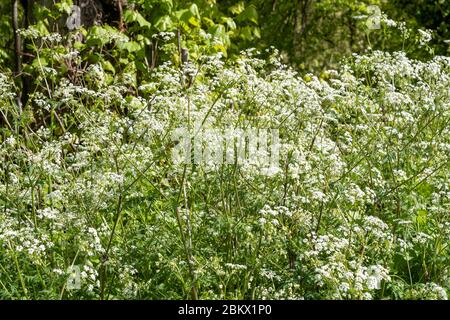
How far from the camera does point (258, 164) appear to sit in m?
4.75

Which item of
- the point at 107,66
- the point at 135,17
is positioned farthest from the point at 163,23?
the point at 107,66

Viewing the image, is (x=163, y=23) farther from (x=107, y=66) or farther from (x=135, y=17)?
(x=107, y=66)

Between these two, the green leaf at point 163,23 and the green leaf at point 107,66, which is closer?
the green leaf at point 107,66

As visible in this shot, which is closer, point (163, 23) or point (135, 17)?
point (135, 17)

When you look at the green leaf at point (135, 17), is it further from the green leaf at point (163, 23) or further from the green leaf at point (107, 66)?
the green leaf at point (107, 66)

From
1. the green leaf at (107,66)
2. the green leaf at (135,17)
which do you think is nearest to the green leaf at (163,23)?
the green leaf at (135,17)

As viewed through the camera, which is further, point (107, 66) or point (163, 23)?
point (163, 23)

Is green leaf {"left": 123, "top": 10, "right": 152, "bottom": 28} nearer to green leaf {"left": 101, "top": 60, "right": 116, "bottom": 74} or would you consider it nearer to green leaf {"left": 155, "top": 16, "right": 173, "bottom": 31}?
green leaf {"left": 155, "top": 16, "right": 173, "bottom": 31}

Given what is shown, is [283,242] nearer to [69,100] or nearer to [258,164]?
[258,164]

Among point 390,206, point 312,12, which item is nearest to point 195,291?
point 390,206

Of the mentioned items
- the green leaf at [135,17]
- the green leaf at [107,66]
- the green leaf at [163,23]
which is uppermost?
the green leaf at [135,17]

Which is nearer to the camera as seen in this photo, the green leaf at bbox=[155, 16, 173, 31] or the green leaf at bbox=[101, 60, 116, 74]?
the green leaf at bbox=[101, 60, 116, 74]

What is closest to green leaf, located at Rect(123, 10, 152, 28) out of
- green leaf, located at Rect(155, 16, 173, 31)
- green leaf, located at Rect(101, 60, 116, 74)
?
green leaf, located at Rect(155, 16, 173, 31)

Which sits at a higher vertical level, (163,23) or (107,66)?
(163,23)
